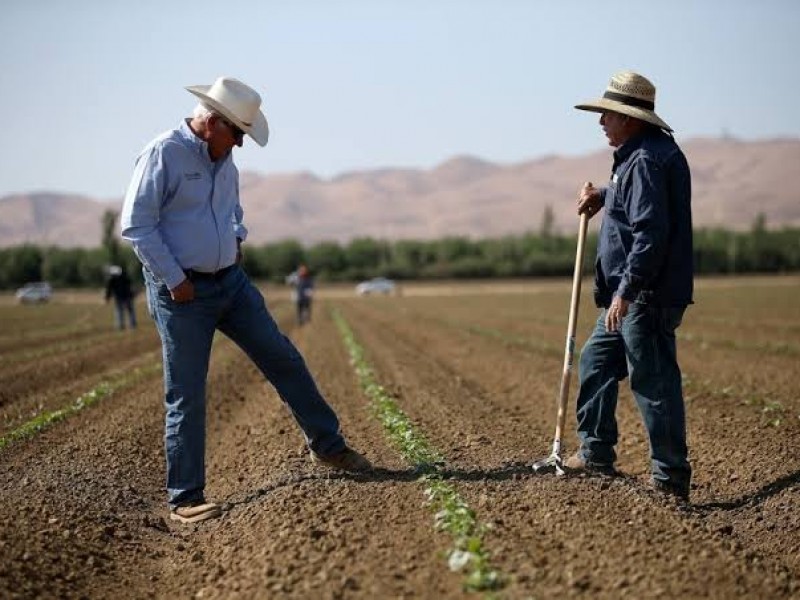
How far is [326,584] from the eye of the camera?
413cm

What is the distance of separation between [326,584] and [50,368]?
12690mm

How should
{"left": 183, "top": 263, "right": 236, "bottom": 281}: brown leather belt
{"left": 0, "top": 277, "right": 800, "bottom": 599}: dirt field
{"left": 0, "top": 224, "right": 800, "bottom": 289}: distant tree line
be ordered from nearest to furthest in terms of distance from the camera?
1. {"left": 0, "top": 277, "right": 800, "bottom": 599}: dirt field
2. {"left": 183, "top": 263, "right": 236, "bottom": 281}: brown leather belt
3. {"left": 0, "top": 224, "right": 800, "bottom": 289}: distant tree line

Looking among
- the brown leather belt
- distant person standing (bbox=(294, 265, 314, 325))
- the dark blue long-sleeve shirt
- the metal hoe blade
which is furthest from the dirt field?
distant person standing (bbox=(294, 265, 314, 325))

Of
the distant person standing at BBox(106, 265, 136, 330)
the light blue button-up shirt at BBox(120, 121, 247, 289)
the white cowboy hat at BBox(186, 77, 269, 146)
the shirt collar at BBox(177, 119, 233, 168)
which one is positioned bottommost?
the distant person standing at BBox(106, 265, 136, 330)

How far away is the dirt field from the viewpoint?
4.25 metres

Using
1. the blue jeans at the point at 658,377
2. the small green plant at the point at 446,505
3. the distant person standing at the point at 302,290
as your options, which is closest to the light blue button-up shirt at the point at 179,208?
the small green plant at the point at 446,505

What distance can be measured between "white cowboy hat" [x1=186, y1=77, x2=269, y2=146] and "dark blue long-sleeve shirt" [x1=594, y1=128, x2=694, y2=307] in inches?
85.2

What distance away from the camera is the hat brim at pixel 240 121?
534 cm

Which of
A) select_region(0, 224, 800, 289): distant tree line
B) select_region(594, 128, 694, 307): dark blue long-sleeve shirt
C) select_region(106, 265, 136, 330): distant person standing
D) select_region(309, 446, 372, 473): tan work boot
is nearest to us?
select_region(594, 128, 694, 307): dark blue long-sleeve shirt

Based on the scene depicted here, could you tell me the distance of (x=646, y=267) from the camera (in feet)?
17.6

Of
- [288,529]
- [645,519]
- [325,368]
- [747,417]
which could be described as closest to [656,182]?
[645,519]

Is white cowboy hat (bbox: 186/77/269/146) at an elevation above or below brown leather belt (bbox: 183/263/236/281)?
above

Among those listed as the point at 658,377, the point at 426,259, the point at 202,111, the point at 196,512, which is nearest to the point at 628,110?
the point at 658,377

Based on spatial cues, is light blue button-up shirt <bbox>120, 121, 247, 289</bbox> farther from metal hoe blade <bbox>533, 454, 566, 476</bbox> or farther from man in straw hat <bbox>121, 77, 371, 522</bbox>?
metal hoe blade <bbox>533, 454, 566, 476</bbox>
